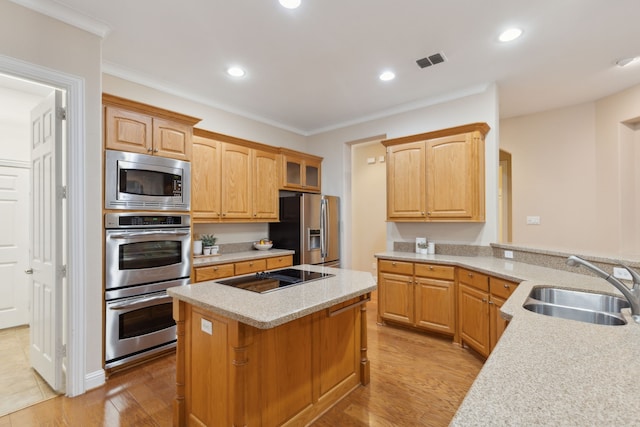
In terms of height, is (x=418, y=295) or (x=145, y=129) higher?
(x=145, y=129)

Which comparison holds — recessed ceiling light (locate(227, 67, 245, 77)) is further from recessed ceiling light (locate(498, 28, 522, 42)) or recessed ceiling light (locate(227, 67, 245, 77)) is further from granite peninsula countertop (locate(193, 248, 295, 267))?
recessed ceiling light (locate(498, 28, 522, 42))

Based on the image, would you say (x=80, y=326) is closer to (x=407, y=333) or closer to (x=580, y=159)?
(x=407, y=333)

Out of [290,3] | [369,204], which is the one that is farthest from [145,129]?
[369,204]

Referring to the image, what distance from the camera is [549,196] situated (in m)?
4.29

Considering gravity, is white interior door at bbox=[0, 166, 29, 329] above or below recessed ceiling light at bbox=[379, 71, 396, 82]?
below

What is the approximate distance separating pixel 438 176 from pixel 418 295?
1426mm

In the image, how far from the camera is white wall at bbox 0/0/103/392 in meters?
2.14

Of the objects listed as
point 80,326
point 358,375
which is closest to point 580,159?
point 358,375

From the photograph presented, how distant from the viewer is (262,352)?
66.3 inches

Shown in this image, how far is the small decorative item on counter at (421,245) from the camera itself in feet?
12.7

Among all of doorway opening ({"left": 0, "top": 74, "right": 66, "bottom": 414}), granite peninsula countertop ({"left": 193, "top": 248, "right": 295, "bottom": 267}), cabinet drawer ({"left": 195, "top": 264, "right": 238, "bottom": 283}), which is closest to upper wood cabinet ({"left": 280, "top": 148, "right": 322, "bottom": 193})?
granite peninsula countertop ({"left": 193, "top": 248, "right": 295, "bottom": 267})

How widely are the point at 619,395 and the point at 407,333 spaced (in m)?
2.89

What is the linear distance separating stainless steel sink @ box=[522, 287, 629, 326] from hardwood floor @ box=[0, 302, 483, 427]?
0.95 meters

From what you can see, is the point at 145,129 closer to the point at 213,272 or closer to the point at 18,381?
the point at 213,272
